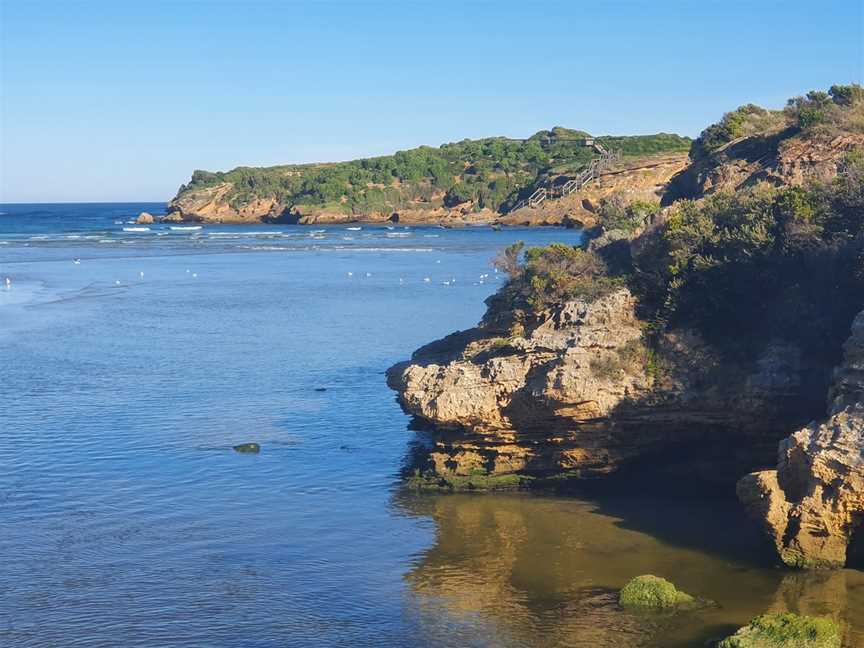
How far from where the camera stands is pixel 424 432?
25891 mm

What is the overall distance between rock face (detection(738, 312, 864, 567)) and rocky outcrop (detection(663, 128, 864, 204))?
28.4 ft

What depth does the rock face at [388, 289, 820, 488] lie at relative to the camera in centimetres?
1980

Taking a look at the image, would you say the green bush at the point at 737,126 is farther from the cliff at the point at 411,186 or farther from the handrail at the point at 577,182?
the cliff at the point at 411,186

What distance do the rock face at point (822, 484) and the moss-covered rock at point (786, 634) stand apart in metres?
2.19

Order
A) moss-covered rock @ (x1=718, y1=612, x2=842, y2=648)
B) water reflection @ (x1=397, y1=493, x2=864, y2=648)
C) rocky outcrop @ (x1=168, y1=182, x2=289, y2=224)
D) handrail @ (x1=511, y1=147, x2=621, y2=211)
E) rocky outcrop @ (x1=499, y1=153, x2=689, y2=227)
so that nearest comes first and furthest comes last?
moss-covered rock @ (x1=718, y1=612, x2=842, y2=648)
water reflection @ (x1=397, y1=493, x2=864, y2=648)
rocky outcrop @ (x1=499, y1=153, x2=689, y2=227)
handrail @ (x1=511, y1=147, x2=621, y2=211)
rocky outcrop @ (x1=168, y1=182, x2=289, y2=224)

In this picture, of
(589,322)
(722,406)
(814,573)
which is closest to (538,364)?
(589,322)

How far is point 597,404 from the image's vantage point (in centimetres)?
1998

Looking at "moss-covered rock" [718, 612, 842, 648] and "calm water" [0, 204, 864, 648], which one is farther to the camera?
"calm water" [0, 204, 864, 648]

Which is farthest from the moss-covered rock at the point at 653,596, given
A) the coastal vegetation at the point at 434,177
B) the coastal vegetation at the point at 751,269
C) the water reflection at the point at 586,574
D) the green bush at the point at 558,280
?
the coastal vegetation at the point at 434,177

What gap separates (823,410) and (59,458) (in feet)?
52.2

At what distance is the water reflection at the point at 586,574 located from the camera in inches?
586

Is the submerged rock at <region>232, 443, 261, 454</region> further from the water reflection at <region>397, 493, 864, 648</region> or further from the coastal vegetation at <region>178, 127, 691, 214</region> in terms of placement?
the coastal vegetation at <region>178, 127, 691, 214</region>

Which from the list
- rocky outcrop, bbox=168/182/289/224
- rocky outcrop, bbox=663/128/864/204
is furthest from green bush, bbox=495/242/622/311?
rocky outcrop, bbox=168/182/289/224

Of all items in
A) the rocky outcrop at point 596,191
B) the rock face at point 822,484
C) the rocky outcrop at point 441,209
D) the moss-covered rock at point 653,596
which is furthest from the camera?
the rocky outcrop at point 441,209
